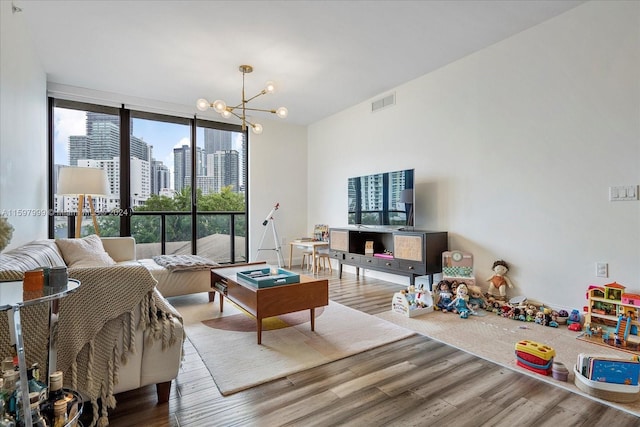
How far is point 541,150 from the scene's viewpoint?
3.07 m

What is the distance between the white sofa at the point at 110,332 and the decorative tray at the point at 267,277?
77 centimetres

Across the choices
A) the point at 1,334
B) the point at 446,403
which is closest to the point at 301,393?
the point at 446,403

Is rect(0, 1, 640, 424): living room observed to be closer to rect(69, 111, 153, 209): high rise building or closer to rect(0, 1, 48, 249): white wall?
rect(0, 1, 48, 249): white wall

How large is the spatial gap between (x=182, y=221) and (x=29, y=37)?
288cm

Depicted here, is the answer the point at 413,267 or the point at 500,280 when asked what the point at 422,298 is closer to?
the point at 413,267

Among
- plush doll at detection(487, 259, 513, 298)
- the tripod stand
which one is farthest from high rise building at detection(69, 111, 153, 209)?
plush doll at detection(487, 259, 513, 298)

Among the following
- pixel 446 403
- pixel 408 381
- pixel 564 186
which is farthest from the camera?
pixel 564 186

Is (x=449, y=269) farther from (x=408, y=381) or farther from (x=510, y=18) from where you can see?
(x=510, y=18)

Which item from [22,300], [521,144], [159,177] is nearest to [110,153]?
[159,177]

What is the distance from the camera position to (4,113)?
2.46m

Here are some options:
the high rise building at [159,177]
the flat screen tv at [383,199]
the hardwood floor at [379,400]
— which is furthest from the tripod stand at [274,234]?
the hardwood floor at [379,400]

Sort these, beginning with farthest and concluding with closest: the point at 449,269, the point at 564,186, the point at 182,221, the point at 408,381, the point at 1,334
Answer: the point at 182,221 → the point at 449,269 → the point at 564,186 → the point at 408,381 → the point at 1,334

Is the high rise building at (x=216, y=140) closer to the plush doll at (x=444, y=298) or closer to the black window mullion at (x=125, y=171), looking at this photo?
the black window mullion at (x=125, y=171)

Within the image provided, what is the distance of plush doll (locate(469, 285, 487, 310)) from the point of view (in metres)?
3.28
